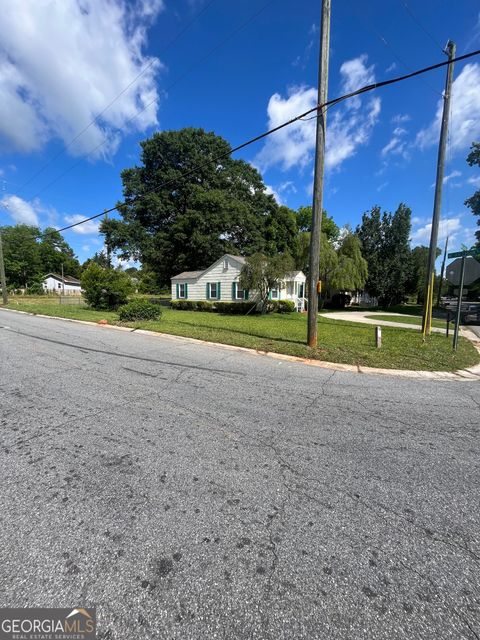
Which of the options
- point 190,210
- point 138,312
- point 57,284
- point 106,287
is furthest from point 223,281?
point 57,284

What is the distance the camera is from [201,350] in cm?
772

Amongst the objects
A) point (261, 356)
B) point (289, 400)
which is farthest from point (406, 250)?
point (289, 400)

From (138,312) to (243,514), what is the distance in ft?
39.9

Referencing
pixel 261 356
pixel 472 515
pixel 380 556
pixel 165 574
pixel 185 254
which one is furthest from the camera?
pixel 185 254

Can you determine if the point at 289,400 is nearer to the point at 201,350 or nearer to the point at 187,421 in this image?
the point at 187,421

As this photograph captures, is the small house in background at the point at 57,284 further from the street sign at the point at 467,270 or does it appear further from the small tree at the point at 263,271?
the street sign at the point at 467,270

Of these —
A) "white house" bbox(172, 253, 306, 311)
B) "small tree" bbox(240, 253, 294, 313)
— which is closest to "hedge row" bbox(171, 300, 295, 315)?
"white house" bbox(172, 253, 306, 311)

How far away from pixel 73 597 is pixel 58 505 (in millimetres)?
789

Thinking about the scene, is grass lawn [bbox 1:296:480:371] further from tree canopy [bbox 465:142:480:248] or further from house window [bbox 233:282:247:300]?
tree canopy [bbox 465:142:480:248]

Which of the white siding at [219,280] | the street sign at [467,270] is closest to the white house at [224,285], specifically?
the white siding at [219,280]

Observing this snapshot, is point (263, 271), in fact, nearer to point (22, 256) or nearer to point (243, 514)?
point (243, 514)

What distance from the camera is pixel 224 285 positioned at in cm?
2050

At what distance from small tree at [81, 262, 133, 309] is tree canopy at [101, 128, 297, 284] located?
32.0 ft

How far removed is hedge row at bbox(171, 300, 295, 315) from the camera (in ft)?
61.8
